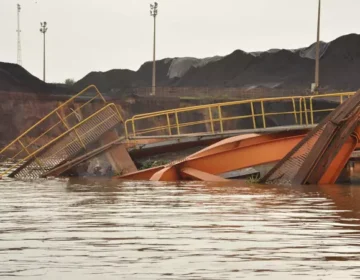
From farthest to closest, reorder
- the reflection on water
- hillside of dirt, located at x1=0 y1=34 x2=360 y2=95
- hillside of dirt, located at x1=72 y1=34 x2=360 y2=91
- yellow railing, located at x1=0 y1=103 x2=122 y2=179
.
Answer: hillside of dirt, located at x1=72 y1=34 x2=360 y2=91 → hillside of dirt, located at x1=0 y1=34 x2=360 y2=95 → yellow railing, located at x1=0 y1=103 x2=122 y2=179 → the reflection on water

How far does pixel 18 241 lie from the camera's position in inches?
364

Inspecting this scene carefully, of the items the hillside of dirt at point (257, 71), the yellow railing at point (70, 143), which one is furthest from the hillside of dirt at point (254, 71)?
the yellow railing at point (70, 143)

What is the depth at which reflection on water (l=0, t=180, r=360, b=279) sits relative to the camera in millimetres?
7414

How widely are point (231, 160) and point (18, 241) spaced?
12.7m

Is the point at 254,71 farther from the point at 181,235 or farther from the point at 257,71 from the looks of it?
the point at 181,235

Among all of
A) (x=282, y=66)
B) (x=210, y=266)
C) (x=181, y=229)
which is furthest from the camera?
(x=282, y=66)

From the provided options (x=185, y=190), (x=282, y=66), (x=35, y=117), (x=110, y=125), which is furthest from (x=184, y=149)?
(x=282, y=66)

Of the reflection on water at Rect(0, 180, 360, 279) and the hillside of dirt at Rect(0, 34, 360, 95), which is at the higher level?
the hillside of dirt at Rect(0, 34, 360, 95)

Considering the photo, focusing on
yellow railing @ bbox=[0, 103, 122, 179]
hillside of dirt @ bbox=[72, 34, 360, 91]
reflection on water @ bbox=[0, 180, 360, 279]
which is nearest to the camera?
reflection on water @ bbox=[0, 180, 360, 279]

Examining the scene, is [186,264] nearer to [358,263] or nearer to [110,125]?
[358,263]

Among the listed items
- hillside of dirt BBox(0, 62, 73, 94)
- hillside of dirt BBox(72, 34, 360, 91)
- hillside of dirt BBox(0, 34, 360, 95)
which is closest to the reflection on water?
hillside of dirt BBox(0, 62, 73, 94)

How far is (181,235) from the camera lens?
384 inches

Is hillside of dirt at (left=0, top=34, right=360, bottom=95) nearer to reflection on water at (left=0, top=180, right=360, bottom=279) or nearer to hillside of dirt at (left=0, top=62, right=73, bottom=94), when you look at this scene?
hillside of dirt at (left=0, top=62, right=73, bottom=94)

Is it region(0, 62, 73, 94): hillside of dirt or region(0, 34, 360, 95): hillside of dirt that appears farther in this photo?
region(0, 34, 360, 95): hillside of dirt
